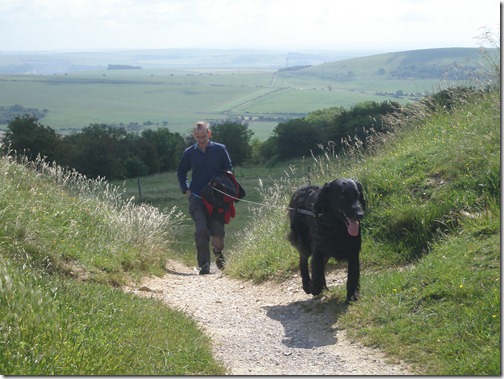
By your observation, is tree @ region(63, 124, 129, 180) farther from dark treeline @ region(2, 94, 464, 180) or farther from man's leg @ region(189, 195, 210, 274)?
man's leg @ region(189, 195, 210, 274)

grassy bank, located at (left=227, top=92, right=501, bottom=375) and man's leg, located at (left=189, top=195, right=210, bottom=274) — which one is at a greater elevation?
grassy bank, located at (left=227, top=92, right=501, bottom=375)

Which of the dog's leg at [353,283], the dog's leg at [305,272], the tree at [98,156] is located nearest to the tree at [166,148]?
the tree at [98,156]

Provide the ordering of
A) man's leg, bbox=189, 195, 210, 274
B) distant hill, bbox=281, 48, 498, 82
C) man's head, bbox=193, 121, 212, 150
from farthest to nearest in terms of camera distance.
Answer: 1. distant hill, bbox=281, 48, 498, 82
2. man's leg, bbox=189, 195, 210, 274
3. man's head, bbox=193, 121, 212, 150

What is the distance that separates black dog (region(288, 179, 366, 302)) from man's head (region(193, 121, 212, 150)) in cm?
340

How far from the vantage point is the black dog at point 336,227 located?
7820 millimetres

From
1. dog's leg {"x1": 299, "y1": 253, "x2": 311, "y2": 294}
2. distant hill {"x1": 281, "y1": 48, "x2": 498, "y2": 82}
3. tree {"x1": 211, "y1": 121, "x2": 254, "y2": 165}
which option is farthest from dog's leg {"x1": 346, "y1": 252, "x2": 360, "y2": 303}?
distant hill {"x1": 281, "y1": 48, "x2": 498, "y2": 82}

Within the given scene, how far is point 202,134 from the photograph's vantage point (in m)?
11.7

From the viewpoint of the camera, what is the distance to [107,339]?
5531 mm

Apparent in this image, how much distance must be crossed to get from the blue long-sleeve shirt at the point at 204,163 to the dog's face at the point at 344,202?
3938 mm

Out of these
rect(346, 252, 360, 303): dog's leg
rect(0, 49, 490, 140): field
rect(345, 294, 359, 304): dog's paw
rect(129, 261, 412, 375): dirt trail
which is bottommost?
rect(0, 49, 490, 140): field

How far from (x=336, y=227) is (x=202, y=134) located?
411 centimetres

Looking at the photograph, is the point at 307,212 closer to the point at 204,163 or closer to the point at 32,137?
the point at 204,163

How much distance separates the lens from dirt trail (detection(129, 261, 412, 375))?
6336 mm

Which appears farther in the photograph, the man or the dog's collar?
the man
